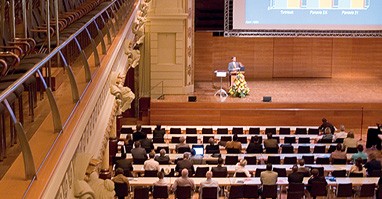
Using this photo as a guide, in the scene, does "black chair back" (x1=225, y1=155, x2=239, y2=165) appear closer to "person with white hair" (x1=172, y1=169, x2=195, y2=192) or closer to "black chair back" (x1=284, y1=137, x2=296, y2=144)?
"person with white hair" (x1=172, y1=169, x2=195, y2=192)

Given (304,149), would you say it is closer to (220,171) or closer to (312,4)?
(220,171)

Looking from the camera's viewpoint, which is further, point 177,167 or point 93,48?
point 177,167

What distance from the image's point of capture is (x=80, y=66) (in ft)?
24.7

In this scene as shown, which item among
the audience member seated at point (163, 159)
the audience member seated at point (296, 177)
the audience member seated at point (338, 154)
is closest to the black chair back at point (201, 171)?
the audience member seated at point (163, 159)

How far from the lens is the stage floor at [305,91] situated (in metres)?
24.1

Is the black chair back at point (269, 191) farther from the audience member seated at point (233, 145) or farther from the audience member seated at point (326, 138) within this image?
the audience member seated at point (326, 138)

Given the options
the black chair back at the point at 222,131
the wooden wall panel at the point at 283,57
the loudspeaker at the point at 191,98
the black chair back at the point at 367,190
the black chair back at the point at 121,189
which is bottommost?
the black chair back at the point at 367,190

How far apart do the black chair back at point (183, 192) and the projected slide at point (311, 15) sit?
40.8ft

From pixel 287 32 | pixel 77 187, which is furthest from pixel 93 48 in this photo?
pixel 287 32

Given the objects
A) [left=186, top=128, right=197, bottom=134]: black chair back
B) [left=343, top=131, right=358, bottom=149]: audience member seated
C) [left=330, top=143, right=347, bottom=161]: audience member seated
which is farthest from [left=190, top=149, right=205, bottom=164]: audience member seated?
[left=343, top=131, right=358, bottom=149]: audience member seated

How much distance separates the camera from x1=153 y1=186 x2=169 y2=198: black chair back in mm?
13457

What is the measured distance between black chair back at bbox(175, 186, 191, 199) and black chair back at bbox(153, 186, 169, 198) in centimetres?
23

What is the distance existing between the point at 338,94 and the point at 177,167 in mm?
11859

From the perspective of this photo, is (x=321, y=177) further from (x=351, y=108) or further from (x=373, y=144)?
(x=351, y=108)
